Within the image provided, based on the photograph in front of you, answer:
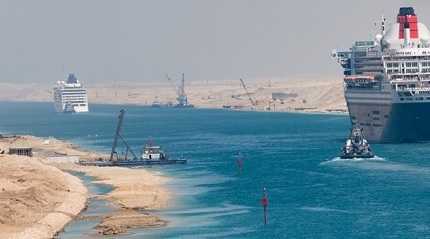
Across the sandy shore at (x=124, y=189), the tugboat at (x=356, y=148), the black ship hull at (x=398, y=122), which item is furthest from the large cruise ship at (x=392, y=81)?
the sandy shore at (x=124, y=189)

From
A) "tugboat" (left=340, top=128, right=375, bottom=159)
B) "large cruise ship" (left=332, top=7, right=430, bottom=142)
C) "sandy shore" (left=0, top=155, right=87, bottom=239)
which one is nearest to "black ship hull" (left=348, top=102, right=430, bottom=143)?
"large cruise ship" (left=332, top=7, right=430, bottom=142)

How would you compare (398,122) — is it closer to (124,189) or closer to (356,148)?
(356,148)

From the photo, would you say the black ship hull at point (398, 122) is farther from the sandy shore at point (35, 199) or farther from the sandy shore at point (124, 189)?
the sandy shore at point (35, 199)

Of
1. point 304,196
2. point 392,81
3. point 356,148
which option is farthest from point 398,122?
point 304,196

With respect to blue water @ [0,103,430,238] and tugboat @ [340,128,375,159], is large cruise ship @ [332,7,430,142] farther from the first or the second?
tugboat @ [340,128,375,159]

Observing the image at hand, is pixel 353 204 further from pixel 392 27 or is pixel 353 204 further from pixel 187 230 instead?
pixel 392 27
